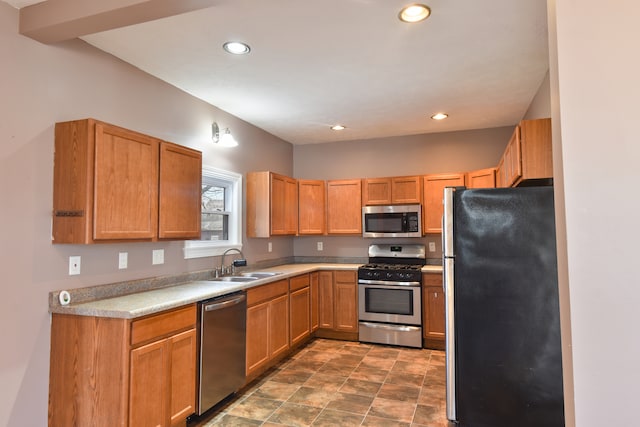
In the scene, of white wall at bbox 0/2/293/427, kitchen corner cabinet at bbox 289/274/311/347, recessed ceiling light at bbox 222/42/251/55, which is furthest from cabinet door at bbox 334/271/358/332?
recessed ceiling light at bbox 222/42/251/55

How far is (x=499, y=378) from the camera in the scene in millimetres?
2371

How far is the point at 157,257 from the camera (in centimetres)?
306

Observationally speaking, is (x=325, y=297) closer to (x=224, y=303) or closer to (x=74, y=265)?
(x=224, y=303)

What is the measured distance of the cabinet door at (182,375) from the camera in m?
2.43

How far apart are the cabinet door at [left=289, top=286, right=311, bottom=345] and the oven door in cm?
65

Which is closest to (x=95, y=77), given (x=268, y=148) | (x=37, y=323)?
(x=37, y=323)

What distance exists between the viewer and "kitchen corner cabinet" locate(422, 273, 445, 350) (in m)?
4.38

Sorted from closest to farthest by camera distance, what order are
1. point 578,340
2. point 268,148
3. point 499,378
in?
point 578,340 < point 499,378 < point 268,148

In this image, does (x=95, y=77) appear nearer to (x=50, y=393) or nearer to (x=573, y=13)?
(x=50, y=393)

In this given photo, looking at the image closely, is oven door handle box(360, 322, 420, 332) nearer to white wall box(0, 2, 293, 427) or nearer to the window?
the window

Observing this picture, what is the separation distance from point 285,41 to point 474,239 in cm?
180

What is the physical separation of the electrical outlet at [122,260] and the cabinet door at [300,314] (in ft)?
5.96

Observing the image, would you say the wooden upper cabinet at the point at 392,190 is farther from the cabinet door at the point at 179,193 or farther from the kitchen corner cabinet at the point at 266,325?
the cabinet door at the point at 179,193

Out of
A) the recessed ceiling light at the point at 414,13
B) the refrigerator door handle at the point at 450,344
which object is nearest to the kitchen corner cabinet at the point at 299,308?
the refrigerator door handle at the point at 450,344
